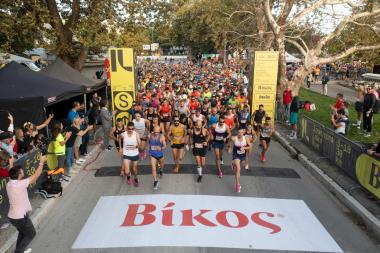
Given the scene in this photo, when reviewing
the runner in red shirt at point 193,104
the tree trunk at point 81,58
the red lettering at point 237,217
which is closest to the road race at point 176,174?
the red lettering at point 237,217

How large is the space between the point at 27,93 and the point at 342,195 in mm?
10050

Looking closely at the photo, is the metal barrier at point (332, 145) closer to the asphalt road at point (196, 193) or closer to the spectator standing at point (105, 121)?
the asphalt road at point (196, 193)

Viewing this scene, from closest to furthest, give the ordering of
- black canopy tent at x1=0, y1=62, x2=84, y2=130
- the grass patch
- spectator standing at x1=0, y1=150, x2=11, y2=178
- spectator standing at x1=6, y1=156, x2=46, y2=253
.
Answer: spectator standing at x1=6, y1=156, x2=46, y2=253 < spectator standing at x1=0, y1=150, x2=11, y2=178 < black canopy tent at x1=0, y1=62, x2=84, y2=130 < the grass patch

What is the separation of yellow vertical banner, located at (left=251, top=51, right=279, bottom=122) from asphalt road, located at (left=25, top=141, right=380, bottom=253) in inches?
181

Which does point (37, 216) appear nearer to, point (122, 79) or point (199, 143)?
point (199, 143)

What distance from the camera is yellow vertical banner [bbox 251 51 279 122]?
16453mm

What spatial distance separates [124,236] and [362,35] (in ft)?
69.9

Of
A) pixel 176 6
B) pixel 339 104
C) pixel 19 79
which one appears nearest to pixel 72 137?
pixel 19 79

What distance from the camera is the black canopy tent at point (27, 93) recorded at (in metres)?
11.3

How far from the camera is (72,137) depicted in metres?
10.8

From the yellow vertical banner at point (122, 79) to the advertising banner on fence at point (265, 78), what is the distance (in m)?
5.42

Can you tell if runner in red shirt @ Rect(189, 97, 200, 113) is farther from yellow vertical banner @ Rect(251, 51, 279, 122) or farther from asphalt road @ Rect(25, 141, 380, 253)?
asphalt road @ Rect(25, 141, 380, 253)

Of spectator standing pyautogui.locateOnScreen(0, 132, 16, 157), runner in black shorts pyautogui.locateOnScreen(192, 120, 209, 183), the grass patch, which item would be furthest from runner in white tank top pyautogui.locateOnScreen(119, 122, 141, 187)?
the grass patch

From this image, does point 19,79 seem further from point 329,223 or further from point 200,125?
point 329,223
